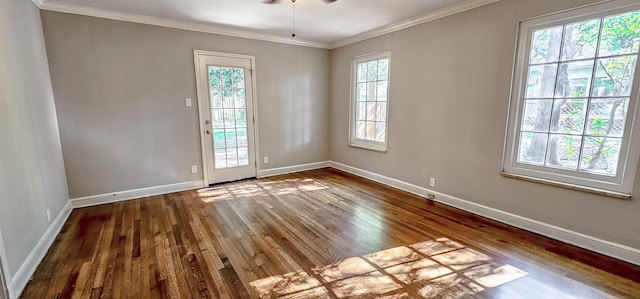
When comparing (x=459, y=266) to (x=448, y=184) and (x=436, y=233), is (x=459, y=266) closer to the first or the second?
(x=436, y=233)

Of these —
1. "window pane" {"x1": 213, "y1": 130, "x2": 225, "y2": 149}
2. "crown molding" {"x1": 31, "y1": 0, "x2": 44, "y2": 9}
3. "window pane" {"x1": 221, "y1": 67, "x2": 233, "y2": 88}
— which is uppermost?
"crown molding" {"x1": 31, "y1": 0, "x2": 44, "y2": 9}

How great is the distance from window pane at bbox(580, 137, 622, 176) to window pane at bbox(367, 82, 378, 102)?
2.75 m

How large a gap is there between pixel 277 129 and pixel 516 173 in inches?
143

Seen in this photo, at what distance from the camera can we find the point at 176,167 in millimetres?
4094

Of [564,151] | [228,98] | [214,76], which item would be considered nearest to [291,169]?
[228,98]

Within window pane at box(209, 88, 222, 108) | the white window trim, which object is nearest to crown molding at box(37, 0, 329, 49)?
window pane at box(209, 88, 222, 108)

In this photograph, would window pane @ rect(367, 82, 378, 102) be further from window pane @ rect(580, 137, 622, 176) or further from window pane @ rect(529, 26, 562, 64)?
Result: window pane @ rect(580, 137, 622, 176)

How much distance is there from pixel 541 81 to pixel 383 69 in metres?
2.15

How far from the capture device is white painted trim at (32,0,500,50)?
3092 mm

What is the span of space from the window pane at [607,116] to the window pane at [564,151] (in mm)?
144

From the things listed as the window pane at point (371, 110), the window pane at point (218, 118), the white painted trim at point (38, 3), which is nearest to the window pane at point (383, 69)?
the window pane at point (371, 110)

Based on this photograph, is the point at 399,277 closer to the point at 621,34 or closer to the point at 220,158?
the point at 621,34

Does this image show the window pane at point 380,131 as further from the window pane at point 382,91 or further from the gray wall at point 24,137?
the gray wall at point 24,137

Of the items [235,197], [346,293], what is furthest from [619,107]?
[235,197]
